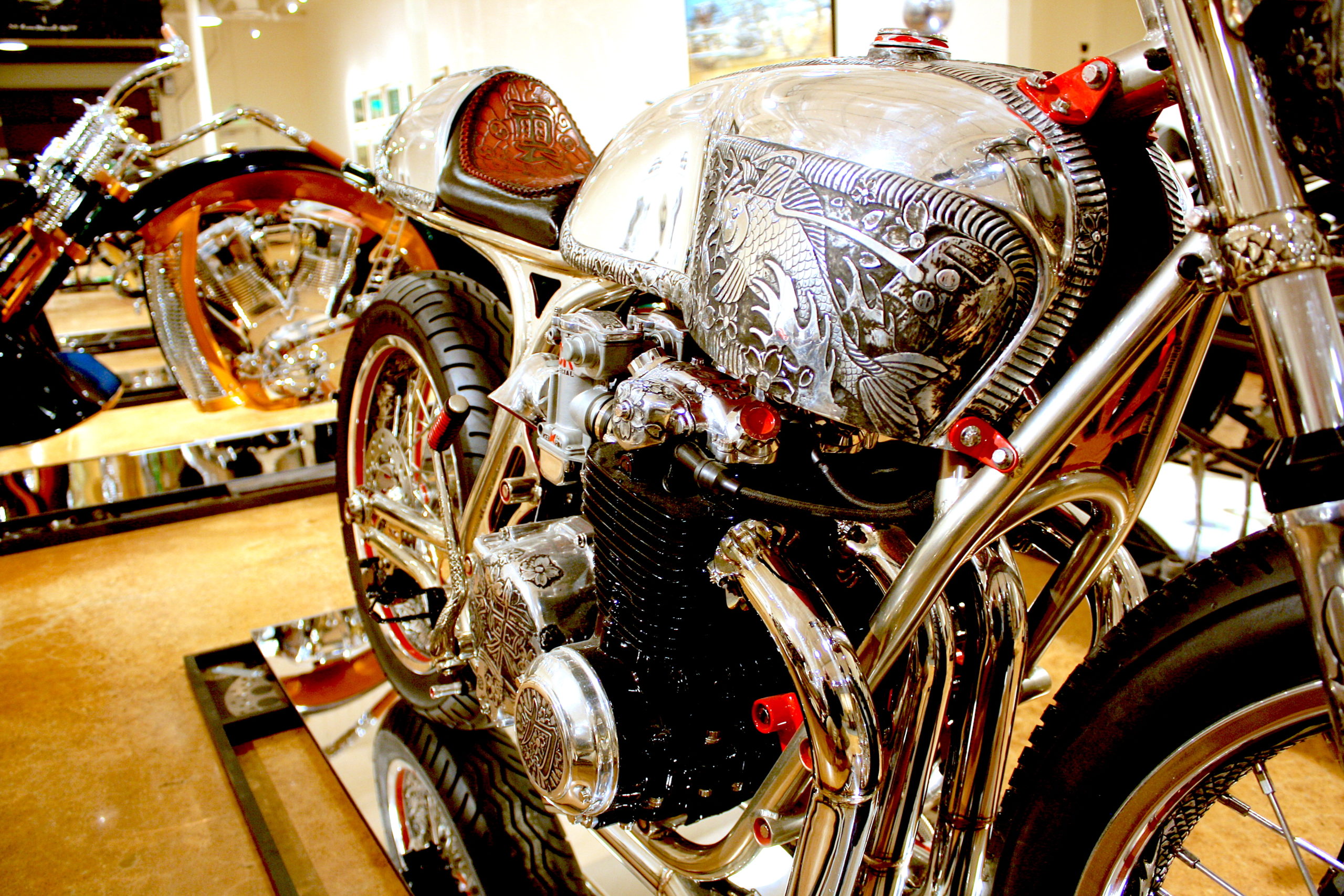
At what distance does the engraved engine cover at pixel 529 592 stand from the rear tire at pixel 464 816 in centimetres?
28

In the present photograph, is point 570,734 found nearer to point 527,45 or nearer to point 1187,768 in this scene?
point 1187,768

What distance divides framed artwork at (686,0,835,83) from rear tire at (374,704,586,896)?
1887 mm

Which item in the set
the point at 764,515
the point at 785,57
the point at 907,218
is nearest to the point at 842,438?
the point at 764,515

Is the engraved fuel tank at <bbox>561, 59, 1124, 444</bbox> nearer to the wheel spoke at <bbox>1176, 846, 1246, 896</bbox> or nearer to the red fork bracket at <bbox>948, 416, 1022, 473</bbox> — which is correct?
the red fork bracket at <bbox>948, 416, 1022, 473</bbox>

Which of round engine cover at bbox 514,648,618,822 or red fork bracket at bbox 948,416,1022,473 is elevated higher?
red fork bracket at bbox 948,416,1022,473

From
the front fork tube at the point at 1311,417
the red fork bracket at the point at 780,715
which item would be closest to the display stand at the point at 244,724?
the red fork bracket at the point at 780,715

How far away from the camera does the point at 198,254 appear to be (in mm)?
3195

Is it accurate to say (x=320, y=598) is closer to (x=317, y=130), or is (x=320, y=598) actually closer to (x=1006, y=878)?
(x=1006, y=878)

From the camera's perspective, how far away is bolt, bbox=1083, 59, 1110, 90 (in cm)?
64

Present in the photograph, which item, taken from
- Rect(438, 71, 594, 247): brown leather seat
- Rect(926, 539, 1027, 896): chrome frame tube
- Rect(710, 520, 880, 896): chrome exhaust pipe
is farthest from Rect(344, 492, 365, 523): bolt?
Rect(926, 539, 1027, 896): chrome frame tube

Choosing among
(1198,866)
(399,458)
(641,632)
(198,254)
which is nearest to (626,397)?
(641,632)

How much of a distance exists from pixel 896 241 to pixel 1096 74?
0.53 ft

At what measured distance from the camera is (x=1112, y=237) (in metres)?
0.71

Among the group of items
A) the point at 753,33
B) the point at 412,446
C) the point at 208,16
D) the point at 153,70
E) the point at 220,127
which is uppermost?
the point at 208,16
